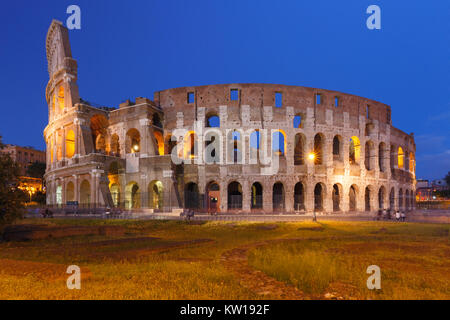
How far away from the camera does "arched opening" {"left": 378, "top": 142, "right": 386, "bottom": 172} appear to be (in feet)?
115

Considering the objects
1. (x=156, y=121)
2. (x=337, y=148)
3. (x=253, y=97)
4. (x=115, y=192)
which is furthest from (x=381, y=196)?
(x=115, y=192)

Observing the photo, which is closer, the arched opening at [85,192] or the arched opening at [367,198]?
the arched opening at [85,192]

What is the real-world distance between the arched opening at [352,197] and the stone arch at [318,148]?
5422 millimetres

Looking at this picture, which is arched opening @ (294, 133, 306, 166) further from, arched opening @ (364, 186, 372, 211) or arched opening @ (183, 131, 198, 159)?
arched opening @ (183, 131, 198, 159)

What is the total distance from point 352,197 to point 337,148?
6167mm

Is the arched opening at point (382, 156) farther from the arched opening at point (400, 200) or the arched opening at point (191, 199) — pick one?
the arched opening at point (191, 199)

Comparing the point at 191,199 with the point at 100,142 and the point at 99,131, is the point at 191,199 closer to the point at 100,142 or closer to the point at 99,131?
the point at 100,142

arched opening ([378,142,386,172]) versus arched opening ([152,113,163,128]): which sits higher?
arched opening ([152,113,163,128])

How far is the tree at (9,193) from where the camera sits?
10.3 m

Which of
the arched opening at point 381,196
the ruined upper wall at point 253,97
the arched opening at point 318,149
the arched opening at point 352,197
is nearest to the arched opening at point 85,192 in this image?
the ruined upper wall at point 253,97

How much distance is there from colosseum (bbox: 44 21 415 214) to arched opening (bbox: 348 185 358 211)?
12cm

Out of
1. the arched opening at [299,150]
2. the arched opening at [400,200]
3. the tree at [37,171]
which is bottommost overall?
the arched opening at [400,200]

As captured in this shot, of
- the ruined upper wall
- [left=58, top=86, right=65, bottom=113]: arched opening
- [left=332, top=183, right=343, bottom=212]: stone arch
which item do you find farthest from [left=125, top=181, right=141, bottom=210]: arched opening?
[left=332, top=183, right=343, bottom=212]: stone arch
